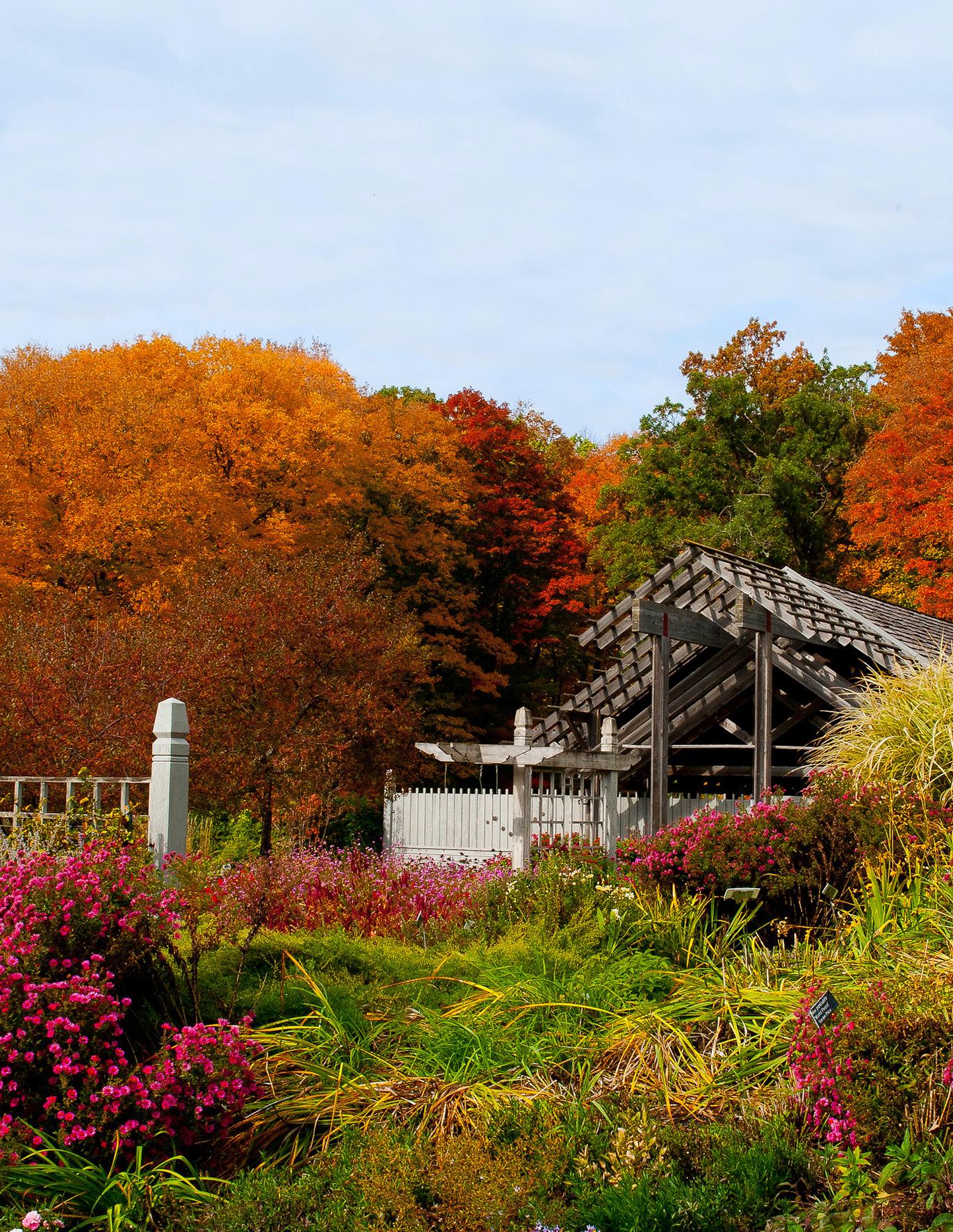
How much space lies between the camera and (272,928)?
9.63 metres

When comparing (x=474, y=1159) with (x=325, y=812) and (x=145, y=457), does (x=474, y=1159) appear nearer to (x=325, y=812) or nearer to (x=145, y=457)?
Answer: (x=325, y=812)

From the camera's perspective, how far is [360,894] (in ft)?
35.6

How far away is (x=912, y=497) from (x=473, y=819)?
39.4 feet

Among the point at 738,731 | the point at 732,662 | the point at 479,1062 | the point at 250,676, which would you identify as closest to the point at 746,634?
the point at 732,662

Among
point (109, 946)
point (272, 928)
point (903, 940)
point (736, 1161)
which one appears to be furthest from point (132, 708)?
point (736, 1161)

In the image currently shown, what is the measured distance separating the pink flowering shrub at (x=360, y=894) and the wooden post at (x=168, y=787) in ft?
1.45

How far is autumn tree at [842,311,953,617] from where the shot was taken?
23.0 meters

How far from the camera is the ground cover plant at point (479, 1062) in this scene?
4.04 meters

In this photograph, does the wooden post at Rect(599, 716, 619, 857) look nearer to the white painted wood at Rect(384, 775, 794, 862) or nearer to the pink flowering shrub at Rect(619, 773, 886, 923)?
the white painted wood at Rect(384, 775, 794, 862)

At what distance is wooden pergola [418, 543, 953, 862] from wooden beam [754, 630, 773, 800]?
2cm

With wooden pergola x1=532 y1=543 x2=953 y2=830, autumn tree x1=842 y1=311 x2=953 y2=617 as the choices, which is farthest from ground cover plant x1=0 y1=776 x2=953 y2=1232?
autumn tree x1=842 y1=311 x2=953 y2=617

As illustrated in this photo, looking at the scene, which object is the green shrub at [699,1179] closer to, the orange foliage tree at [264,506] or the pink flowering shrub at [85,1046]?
the pink flowering shrub at [85,1046]

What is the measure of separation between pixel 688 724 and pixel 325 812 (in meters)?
5.27

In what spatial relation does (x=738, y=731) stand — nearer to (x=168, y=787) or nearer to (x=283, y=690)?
(x=283, y=690)
